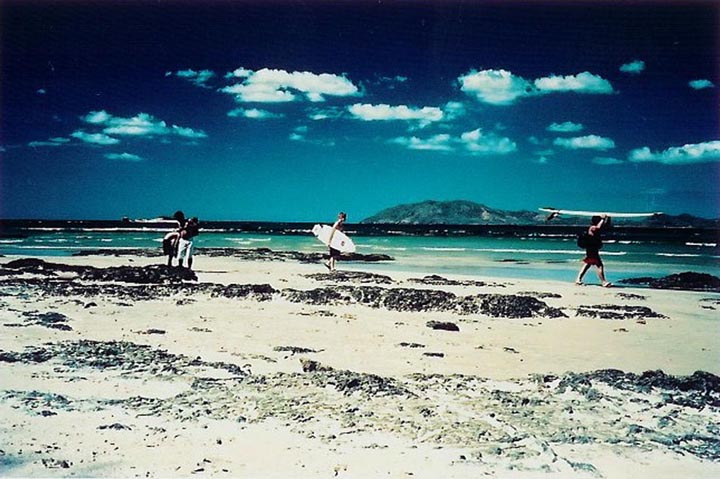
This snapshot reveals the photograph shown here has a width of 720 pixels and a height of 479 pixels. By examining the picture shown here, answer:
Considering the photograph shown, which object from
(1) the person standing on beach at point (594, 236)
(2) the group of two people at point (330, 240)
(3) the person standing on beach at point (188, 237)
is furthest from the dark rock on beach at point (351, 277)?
(1) the person standing on beach at point (594, 236)

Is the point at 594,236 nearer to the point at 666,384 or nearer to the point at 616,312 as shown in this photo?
the point at 616,312

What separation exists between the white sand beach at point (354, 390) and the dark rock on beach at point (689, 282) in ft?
12.6

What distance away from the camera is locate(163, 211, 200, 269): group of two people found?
13.0 m

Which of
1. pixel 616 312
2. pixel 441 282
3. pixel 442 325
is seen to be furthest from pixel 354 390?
pixel 441 282

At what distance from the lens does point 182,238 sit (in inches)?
528

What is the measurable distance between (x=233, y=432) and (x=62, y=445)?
1263 mm

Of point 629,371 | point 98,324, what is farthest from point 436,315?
point 98,324

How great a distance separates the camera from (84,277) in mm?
12930

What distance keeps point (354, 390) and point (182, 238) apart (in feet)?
30.2

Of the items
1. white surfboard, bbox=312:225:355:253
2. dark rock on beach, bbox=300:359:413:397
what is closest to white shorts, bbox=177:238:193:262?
white surfboard, bbox=312:225:355:253

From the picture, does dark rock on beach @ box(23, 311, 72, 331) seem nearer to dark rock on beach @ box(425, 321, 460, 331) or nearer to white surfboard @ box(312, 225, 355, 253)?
dark rock on beach @ box(425, 321, 460, 331)

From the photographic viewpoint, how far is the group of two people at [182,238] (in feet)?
42.7

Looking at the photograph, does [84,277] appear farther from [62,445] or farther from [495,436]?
[495,436]

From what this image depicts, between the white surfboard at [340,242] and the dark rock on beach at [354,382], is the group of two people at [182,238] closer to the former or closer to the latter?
the white surfboard at [340,242]
